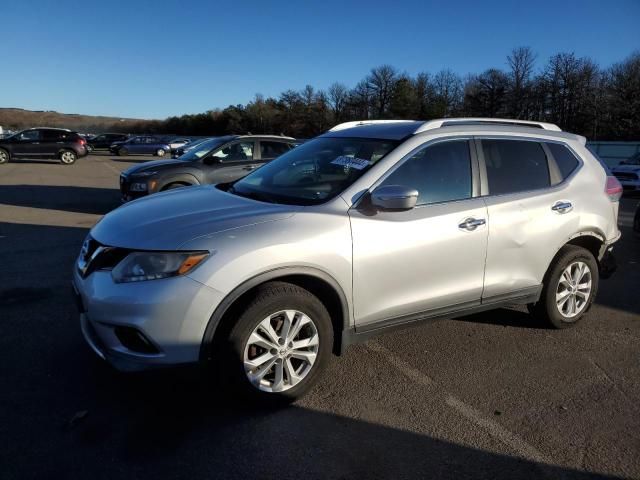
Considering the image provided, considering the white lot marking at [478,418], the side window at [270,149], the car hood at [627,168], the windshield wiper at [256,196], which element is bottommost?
the white lot marking at [478,418]

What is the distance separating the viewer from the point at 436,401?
3.26 meters

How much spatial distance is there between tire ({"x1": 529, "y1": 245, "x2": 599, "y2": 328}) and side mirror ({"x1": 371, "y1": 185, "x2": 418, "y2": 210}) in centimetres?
188

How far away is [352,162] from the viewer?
3658 millimetres

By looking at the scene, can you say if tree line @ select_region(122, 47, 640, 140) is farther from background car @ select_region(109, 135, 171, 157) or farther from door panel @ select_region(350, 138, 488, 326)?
door panel @ select_region(350, 138, 488, 326)

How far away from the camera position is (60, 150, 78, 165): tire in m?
24.9

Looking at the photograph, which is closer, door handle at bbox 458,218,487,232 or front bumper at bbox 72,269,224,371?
front bumper at bbox 72,269,224,371

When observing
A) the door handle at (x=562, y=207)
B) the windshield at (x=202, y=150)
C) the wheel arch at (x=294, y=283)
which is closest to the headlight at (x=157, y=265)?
the wheel arch at (x=294, y=283)

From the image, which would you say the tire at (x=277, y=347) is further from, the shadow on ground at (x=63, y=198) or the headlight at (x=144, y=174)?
the shadow on ground at (x=63, y=198)

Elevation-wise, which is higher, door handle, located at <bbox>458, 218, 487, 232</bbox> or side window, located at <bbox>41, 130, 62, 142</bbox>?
side window, located at <bbox>41, 130, 62, 142</bbox>

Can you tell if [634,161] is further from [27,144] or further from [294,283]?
[27,144]

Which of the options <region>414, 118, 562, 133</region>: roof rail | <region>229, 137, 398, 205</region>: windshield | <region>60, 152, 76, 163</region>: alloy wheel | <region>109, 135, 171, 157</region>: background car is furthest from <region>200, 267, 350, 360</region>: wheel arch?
<region>109, 135, 171, 157</region>: background car

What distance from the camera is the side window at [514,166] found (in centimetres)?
393

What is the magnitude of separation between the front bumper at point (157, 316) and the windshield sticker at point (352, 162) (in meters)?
1.42

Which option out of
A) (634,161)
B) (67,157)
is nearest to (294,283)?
(634,161)
